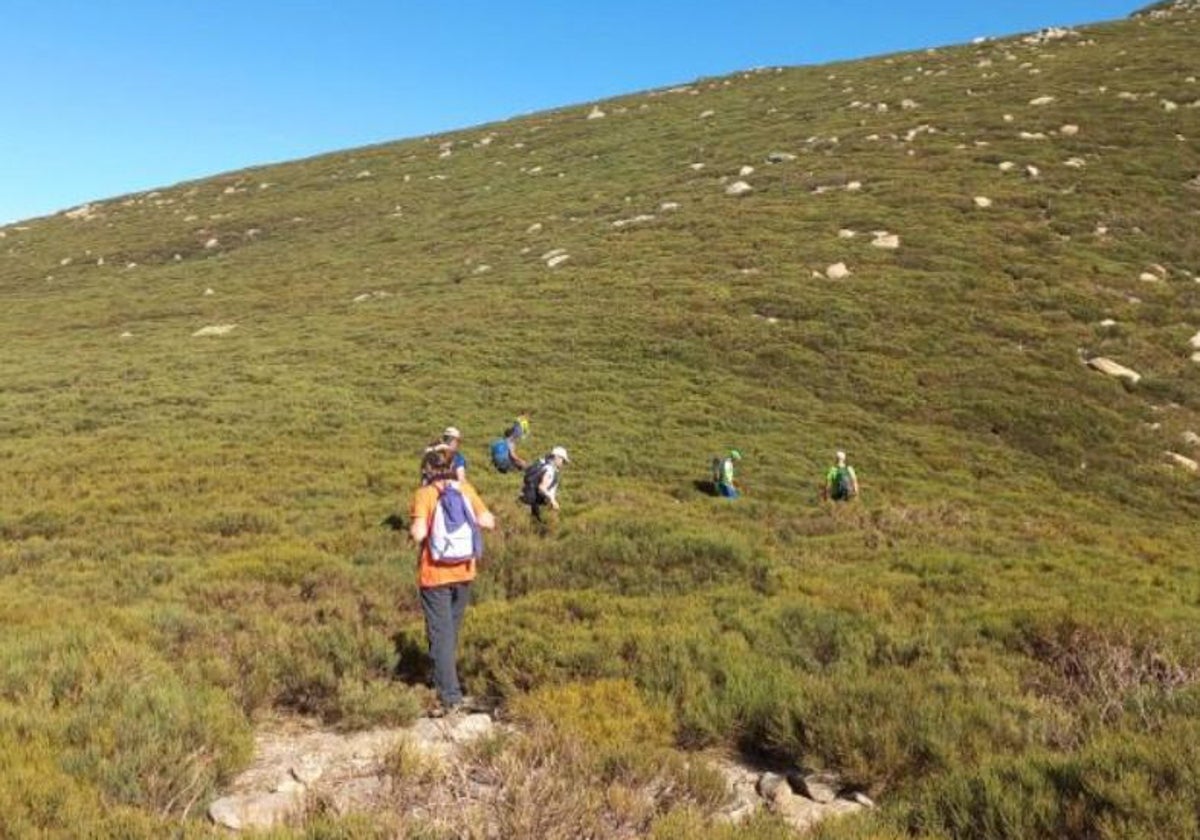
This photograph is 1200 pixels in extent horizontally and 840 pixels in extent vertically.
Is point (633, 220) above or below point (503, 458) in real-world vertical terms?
above

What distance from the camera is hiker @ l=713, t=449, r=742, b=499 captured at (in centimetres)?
1973

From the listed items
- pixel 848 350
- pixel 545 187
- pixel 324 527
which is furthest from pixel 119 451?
pixel 545 187

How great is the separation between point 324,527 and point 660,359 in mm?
15728

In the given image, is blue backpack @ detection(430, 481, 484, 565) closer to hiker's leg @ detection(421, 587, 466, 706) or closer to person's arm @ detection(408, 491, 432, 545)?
person's arm @ detection(408, 491, 432, 545)

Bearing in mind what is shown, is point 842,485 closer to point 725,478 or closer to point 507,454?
point 725,478

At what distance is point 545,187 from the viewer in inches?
2223

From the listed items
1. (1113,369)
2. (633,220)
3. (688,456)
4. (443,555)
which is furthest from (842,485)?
(633,220)

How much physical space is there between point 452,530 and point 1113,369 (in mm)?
24793

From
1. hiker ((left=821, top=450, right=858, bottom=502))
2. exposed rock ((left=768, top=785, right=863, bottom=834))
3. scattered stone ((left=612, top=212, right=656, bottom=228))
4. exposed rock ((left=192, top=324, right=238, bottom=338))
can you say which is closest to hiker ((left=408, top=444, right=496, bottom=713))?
exposed rock ((left=768, top=785, right=863, bottom=834))

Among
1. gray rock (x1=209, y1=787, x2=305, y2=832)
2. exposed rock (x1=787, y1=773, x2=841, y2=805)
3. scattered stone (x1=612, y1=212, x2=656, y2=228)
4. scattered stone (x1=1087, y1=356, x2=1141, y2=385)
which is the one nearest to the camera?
gray rock (x1=209, y1=787, x2=305, y2=832)

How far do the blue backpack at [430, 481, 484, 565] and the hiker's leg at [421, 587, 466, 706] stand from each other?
337 mm

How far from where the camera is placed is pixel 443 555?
8.56 meters

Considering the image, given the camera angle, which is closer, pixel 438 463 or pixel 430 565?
pixel 430 565

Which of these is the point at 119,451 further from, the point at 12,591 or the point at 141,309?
the point at 141,309
